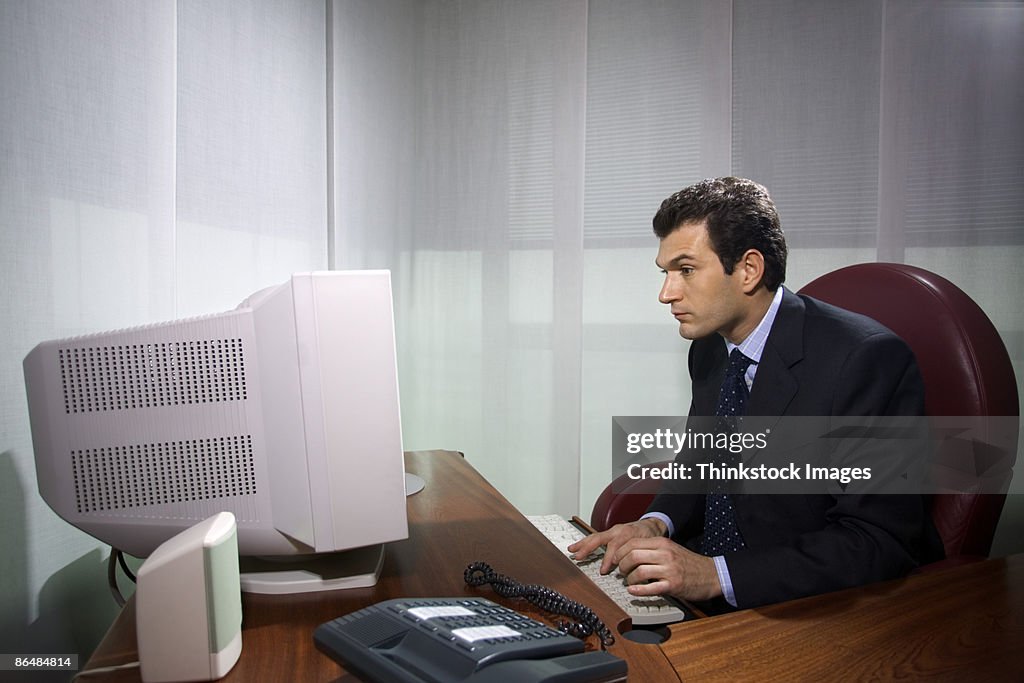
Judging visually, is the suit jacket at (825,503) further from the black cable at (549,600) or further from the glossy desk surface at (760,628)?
the black cable at (549,600)

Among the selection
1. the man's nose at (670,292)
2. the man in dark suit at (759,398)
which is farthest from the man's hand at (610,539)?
the man's nose at (670,292)

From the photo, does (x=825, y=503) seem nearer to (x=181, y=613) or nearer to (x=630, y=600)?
(x=630, y=600)

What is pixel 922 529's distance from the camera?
1177mm

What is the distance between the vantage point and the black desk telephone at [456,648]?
0.61 m

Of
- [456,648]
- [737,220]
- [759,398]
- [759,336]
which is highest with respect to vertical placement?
[737,220]

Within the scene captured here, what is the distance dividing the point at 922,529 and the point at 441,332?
2.14 m

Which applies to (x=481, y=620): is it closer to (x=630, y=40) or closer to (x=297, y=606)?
(x=297, y=606)

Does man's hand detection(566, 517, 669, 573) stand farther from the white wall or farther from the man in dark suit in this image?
the white wall

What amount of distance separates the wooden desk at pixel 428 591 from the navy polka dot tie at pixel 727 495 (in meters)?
0.44

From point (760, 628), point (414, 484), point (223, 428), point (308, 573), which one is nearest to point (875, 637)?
point (760, 628)

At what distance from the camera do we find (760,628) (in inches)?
31.8

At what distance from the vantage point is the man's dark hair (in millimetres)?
1429

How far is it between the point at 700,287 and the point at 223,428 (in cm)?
100

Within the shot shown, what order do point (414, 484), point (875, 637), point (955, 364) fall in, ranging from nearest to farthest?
point (875, 637)
point (955, 364)
point (414, 484)
